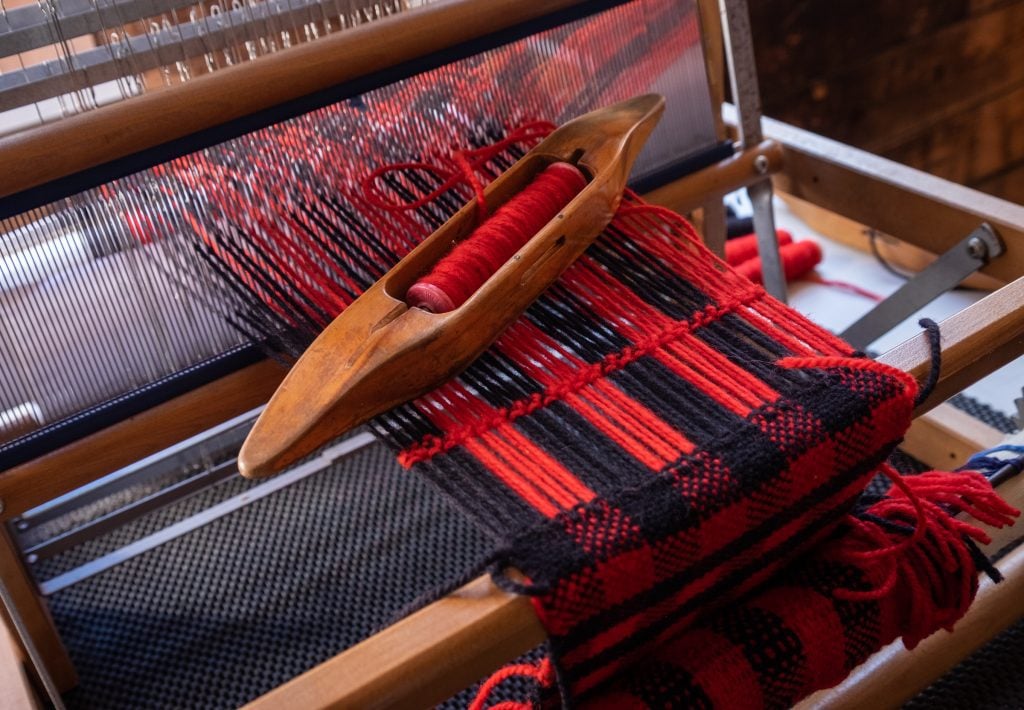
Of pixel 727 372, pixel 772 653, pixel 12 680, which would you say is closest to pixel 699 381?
pixel 727 372

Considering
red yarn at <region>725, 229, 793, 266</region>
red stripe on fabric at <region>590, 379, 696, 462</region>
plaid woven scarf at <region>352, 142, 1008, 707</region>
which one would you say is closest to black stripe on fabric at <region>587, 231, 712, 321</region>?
plaid woven scarf at <region>352, 142, 1008, 707</region>

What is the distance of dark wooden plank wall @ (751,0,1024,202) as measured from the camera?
1957mm

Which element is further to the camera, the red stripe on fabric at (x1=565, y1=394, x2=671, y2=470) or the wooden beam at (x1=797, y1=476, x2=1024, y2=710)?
the wooden beam at (x1=797, y1=476, x2=1024, y2=710)

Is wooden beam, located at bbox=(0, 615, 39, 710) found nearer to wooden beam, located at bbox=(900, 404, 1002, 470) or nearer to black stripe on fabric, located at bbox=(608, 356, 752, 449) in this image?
black stripe on fabric, located at bbox=(608, 356, 752, 449)

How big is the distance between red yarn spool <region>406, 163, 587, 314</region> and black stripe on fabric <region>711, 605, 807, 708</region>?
1.16 ft

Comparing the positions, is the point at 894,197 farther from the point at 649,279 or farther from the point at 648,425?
the point at 648,425

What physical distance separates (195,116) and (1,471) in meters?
0.38

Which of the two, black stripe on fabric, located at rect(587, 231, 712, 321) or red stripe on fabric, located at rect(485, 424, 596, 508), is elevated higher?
black stripe on fabric, located at rect(587, 231, 712, 321)

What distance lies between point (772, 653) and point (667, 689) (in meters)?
0.09

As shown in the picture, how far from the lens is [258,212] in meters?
1.00

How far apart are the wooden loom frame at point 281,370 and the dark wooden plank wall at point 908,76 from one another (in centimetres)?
69

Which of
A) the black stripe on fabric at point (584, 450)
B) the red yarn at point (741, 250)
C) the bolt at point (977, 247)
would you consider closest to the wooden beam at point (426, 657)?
the black stripe on fabric at point (584, 450)

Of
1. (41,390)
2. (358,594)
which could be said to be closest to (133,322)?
(41,390)

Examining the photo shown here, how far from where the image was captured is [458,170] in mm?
1051
